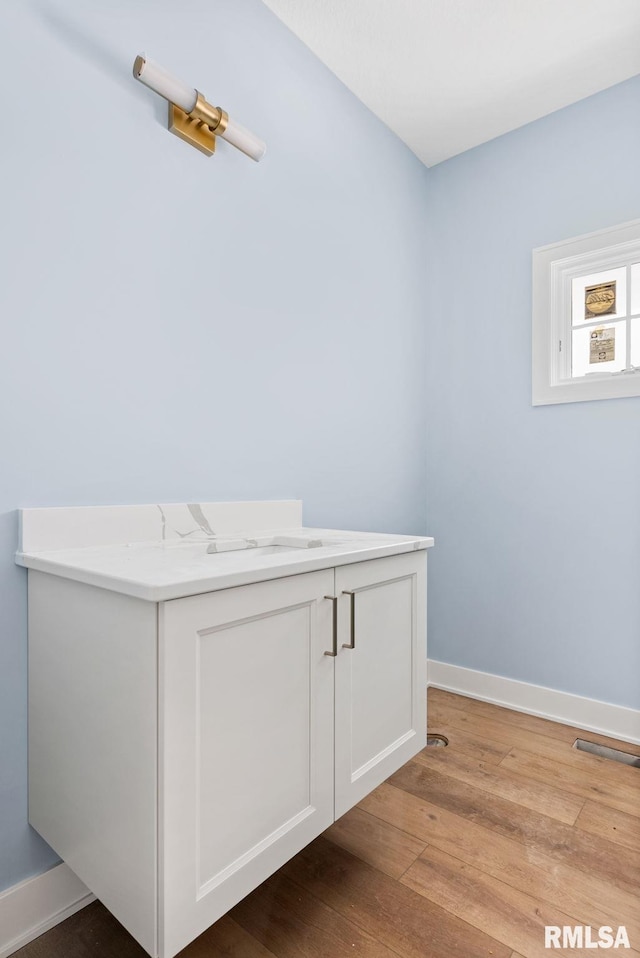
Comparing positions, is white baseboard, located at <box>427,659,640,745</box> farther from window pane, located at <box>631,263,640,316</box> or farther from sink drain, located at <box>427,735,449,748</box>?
window pane, located at <box>631,263,640,316</box>

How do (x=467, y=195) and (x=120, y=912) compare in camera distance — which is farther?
(x=467, y=195)

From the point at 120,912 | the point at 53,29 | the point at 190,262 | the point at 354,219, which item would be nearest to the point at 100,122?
the point at 53,29

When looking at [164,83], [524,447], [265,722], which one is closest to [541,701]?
[524,447]

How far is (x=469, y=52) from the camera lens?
1.86 meters

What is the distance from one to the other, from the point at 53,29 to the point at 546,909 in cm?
224

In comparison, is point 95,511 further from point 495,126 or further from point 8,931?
point 495,126

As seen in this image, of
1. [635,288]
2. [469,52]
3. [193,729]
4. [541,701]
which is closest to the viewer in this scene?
[193,729]

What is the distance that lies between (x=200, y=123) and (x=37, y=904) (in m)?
1.92

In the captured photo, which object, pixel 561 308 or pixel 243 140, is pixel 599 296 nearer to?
pixel 561 308

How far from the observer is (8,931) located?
3.43 feet

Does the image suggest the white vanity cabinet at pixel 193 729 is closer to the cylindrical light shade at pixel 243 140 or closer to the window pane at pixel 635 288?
the cylindrical light shade at pixel 243 140

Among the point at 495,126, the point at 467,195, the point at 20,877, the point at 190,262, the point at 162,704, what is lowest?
the point at 20,877

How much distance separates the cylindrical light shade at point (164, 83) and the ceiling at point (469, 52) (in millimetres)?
709

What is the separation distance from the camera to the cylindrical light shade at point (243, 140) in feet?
4.63
